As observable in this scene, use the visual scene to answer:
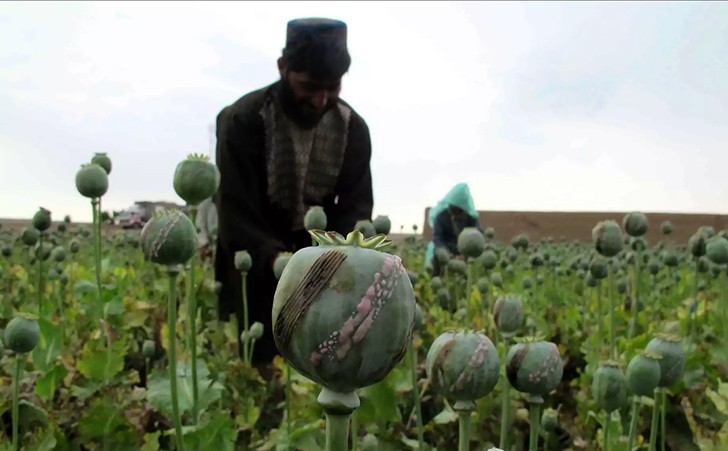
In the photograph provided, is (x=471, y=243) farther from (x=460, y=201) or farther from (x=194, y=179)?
(x=460, y=201)

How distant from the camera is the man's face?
10.2ft

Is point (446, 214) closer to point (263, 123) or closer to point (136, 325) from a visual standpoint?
point (263, 123)

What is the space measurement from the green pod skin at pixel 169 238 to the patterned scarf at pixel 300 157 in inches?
85.0

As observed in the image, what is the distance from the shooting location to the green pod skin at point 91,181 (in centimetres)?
170

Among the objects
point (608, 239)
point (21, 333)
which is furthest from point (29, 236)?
Result: point (608, 239)

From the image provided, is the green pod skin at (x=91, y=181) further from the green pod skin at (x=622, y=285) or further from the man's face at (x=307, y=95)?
the green pod skin at (x=622, y=285)

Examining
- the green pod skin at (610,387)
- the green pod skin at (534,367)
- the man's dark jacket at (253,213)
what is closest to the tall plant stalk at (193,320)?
the green pod skin at (534,367)

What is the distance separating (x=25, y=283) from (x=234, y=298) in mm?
928

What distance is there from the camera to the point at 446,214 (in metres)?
5.05

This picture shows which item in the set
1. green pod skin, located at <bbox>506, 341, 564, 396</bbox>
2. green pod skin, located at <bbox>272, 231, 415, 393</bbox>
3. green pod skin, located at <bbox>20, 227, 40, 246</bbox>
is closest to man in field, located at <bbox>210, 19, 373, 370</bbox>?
green pod skin, located at <bbox>20, 227, 40, 246</bbox>

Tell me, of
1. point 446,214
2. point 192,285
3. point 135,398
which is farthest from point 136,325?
point 446,214

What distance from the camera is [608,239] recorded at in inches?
61.4

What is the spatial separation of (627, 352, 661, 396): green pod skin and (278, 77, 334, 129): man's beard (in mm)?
2244

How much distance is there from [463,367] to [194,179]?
0.57m
